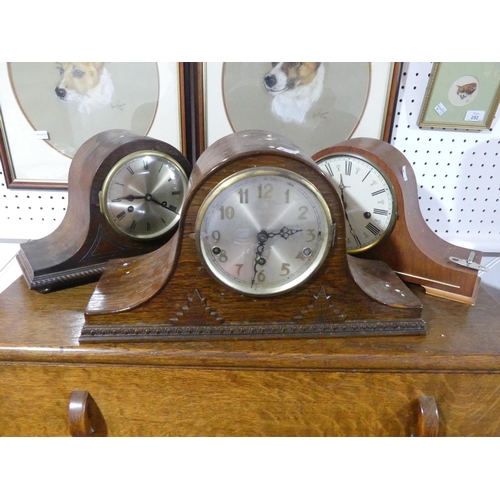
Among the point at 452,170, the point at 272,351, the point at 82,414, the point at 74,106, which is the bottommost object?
the point at 82,414

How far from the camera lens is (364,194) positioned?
93 cm

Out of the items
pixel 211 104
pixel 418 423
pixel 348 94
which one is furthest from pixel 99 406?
pixel 348 94

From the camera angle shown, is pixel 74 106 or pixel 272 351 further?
pixel 74 106

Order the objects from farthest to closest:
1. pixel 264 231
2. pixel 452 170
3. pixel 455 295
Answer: pixel 452 170 < pixel 455 295 < pixel 264 231

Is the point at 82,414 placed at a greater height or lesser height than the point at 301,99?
lesser

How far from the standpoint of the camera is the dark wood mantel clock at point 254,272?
694 mm

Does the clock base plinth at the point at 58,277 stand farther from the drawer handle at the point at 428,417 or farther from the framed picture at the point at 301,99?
the drawer handle at the point at 428,417

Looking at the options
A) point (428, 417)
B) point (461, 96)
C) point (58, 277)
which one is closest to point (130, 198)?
point (58, 277)

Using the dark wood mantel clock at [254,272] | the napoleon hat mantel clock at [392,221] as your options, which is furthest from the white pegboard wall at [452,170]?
the dark wood mantel clock at [254,272]

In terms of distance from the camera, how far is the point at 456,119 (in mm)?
1090

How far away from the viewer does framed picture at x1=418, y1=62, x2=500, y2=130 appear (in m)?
1.03

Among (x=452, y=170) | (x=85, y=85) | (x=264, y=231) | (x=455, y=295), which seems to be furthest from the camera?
(x=452, y=170)

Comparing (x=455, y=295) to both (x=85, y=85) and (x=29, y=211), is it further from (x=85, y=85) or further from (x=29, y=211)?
(x=29, y=211)

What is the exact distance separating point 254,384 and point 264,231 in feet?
1.01
